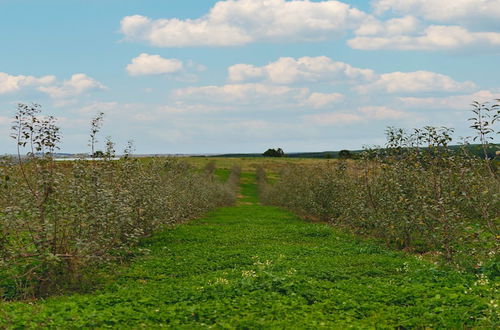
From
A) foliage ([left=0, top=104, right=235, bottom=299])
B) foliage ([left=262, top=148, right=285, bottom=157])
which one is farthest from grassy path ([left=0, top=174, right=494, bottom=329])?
foliage ([left=262, top=148, right=285, bottom=157])

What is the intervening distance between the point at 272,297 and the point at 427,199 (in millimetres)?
8869

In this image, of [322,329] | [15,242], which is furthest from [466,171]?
[15,242]

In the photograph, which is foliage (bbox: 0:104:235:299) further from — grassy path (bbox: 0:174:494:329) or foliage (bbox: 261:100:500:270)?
foliage (bbox: 261:100:500:270)

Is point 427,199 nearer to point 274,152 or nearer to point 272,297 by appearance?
point 272,297

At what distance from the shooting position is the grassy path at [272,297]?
10.4 m

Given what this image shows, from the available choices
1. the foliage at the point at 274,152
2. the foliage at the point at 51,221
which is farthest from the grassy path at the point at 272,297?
the foliage at the point at 274,152

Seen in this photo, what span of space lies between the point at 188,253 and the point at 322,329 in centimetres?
1235

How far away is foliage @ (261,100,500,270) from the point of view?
14.9 meters

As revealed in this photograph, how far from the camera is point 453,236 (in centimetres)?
1609

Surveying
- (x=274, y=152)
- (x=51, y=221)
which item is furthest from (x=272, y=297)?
(x=274, y=152)

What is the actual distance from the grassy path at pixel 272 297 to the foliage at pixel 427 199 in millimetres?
1434

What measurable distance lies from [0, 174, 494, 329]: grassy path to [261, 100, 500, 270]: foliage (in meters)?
1.43

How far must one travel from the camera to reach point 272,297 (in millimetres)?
12383

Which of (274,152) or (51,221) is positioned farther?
(274,152)
